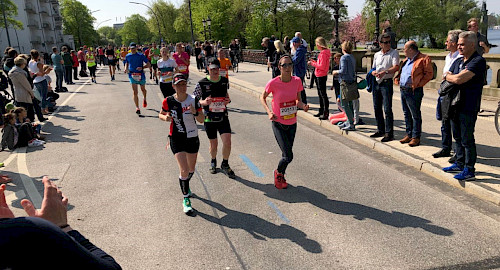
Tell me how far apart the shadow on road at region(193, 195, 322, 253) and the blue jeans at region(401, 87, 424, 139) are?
389 centimetres

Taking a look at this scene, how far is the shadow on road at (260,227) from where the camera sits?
4441 millimetres

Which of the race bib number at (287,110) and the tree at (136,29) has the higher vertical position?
the tree at (136,29)

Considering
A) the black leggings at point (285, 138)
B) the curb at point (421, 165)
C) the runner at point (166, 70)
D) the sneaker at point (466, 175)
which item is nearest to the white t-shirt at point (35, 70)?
the runner at point (166, 70)

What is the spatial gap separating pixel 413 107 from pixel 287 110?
9.27 ft

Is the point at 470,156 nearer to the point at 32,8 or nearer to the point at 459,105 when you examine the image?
the point at 459,105

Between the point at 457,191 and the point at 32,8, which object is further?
the point at 32,8

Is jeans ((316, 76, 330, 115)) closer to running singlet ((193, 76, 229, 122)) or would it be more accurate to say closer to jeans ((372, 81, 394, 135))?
jeans ((372, 81, 394, 135))

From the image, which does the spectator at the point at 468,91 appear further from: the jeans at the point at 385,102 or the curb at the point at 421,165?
the jeans at the point at 385,102

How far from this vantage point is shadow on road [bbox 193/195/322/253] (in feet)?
14.6

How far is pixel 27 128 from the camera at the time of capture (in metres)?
9.49

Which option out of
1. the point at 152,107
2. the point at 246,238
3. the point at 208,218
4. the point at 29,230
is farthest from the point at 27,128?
the point at 29,230

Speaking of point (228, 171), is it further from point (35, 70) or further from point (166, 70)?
point (35, 70)

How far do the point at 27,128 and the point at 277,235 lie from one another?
759 cm

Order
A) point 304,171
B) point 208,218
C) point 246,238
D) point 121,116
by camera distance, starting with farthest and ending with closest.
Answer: point 121,116 → point 304,171 → point 208,218 → point 246,238
